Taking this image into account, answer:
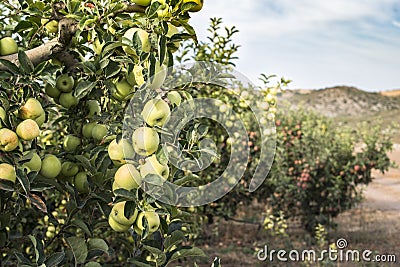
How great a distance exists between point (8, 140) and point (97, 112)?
29 cm

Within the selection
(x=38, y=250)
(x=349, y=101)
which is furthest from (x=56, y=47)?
(x=349, y=101)

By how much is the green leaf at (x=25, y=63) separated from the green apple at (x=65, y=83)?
0.14 meters

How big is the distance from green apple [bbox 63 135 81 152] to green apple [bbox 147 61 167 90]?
1.32ft

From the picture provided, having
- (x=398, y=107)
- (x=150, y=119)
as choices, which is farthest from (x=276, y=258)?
(x=398, y=107)

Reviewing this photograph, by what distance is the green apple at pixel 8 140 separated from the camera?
0.95 m

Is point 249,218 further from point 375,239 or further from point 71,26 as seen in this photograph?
point 71,26

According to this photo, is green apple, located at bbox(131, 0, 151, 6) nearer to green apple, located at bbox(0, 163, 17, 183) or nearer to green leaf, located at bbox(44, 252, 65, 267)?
green apple, located at bbox(0, 163, 17, 183)

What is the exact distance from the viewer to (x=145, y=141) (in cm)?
86

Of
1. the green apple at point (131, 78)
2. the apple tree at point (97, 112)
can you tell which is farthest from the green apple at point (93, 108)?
the green apple at point (131, 78)

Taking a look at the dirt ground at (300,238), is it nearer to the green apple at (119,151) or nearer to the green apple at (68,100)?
the green apple at (68,100)

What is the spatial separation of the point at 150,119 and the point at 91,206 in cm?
46

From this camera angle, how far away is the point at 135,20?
0.94m

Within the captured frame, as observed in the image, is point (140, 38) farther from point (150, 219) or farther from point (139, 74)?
point (150, 219)

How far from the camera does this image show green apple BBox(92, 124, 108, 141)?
113 cm
